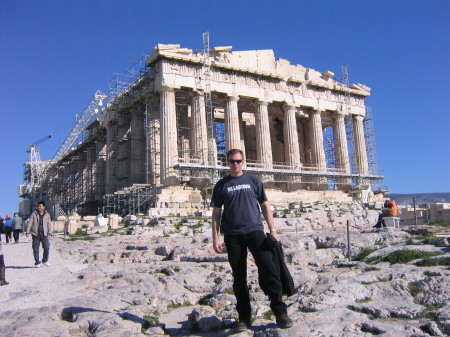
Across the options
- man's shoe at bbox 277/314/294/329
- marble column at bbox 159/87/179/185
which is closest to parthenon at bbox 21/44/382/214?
marble column at bbox 159/87/179/185

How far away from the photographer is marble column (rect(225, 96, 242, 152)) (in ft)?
118

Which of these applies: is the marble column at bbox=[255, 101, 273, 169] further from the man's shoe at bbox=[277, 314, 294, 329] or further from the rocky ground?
the man's shoe at bbox=[277, 314, 294, 329]

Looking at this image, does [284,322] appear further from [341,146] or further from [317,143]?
[341,146]

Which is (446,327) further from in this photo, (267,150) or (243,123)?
(243,123)

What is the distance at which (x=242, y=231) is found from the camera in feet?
19.5

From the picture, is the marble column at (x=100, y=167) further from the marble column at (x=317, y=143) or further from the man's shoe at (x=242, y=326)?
the man's shoe at (x=242, y=326)

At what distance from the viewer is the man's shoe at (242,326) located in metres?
5.71

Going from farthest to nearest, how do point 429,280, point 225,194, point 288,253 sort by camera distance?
point 288,253
point 429,280
point 225,194

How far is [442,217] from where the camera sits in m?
25.2

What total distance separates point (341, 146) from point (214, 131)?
1185cm

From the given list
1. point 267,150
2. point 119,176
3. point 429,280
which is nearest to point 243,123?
point 267,150

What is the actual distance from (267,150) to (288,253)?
26883 mm

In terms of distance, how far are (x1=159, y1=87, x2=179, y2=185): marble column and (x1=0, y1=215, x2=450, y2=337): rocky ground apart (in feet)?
67.8

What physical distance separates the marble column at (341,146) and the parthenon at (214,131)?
9 cm
